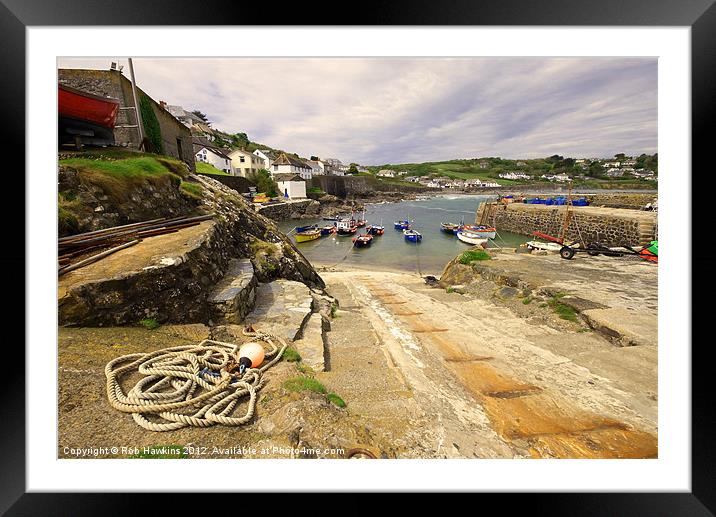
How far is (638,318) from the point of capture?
4898 millimetres

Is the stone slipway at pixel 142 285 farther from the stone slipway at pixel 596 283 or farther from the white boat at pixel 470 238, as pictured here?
the white boat at pixel 470 238

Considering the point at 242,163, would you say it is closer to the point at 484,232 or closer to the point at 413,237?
the point at 413,237

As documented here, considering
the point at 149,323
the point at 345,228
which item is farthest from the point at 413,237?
the point at 149,323

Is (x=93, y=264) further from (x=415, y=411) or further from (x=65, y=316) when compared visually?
(x=415, y=411)

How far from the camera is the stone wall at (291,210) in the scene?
38844 mm

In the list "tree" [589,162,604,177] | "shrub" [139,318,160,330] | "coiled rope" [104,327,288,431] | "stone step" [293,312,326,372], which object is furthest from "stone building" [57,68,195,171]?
"tree" [589,162,604,177]

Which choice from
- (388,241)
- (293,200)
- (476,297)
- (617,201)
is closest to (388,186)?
(293,200)

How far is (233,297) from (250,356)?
1521 mm

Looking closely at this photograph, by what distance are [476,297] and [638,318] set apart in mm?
3818

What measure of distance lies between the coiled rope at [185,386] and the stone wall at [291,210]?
3584 cm

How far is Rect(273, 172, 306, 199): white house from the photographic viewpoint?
4928cm

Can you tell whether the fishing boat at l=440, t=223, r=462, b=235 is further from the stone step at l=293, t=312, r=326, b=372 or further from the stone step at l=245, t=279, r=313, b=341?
the stone step at l=293, t=312, r=326, b=372

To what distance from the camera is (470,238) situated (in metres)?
29.7

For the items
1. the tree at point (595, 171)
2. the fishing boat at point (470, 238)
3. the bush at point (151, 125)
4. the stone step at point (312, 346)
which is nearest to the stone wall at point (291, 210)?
the bush at point (151, 125)
